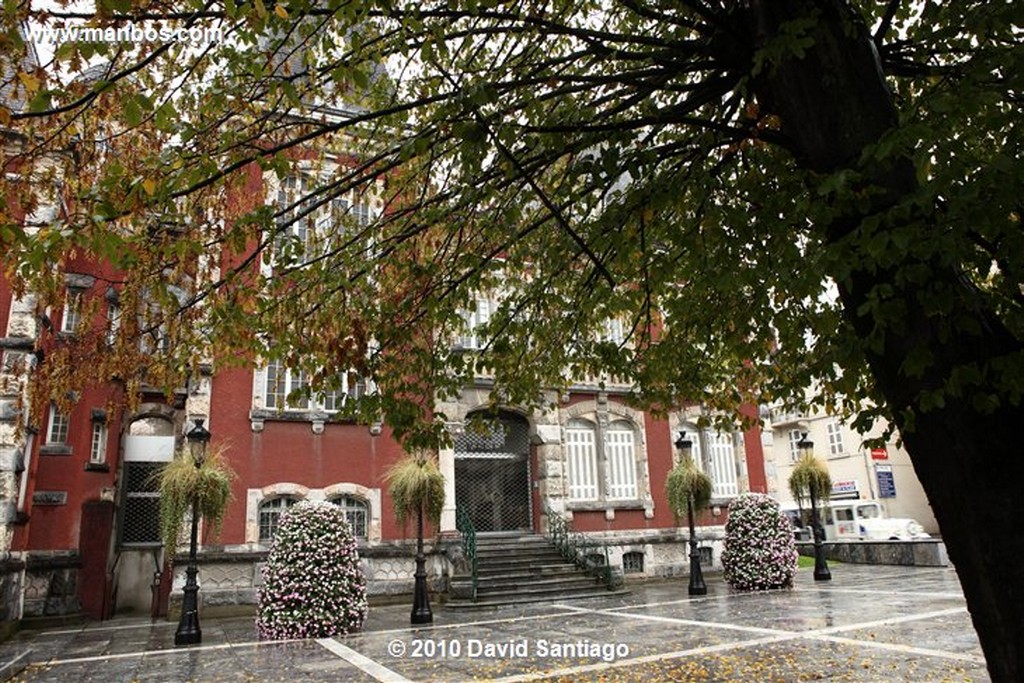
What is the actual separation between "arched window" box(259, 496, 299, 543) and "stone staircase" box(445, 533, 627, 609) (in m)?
4.05

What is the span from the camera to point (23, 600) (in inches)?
570

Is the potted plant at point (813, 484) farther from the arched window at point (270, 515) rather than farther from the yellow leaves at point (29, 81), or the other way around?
the yellow leaves at point (29, 81)

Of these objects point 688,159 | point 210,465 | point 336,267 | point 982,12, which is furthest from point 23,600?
point 982,12

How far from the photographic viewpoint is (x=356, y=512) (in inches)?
650

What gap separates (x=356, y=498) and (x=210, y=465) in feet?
14.7

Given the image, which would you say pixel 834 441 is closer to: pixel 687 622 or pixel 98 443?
pixel 687 622

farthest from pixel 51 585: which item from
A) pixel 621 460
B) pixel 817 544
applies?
pixel 817 544

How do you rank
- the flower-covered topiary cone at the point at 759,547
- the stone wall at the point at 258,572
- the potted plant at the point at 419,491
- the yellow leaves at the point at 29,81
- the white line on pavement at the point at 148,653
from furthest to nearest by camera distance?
the flower-covered topiary cone at the point at 759,547
the stone wall at the point at 258,572
the potted plant at the point at 419,491
the white line on pavement at the point at 148,653
the yellow leaves at the point at 29,81

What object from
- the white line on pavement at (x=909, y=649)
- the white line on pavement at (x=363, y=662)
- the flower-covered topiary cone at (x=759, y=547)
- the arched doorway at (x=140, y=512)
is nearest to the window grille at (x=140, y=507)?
the arched doorway at (x=140, y=512)

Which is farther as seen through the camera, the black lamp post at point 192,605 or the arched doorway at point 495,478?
the arched doorway at point 495,478

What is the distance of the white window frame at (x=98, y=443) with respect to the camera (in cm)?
1694

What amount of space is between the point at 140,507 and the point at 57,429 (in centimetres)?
259

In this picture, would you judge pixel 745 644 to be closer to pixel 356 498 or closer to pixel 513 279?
pixel 513 279

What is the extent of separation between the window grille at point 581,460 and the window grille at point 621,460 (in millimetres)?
433
